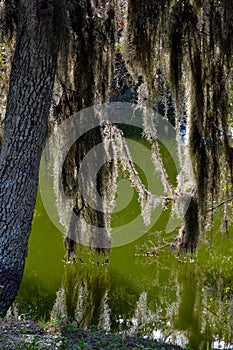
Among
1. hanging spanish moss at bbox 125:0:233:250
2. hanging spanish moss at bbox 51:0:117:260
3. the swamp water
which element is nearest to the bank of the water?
the swamp water

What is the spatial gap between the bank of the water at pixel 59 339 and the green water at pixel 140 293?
64 centimetres

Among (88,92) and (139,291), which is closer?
(88,92)

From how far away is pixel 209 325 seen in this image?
554 centimetres

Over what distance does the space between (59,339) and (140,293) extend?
3.77m

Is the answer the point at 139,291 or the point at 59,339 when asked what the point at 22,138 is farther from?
the point at 139,291

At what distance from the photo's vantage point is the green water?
5418 millimetres

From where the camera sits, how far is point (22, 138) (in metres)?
3.78

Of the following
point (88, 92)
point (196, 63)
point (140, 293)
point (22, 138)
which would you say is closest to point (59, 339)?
point (22, 138)

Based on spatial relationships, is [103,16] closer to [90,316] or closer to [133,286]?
[90,316]

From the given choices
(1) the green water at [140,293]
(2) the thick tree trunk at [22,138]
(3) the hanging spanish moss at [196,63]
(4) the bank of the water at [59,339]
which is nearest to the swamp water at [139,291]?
(1) the green water at [140,293]

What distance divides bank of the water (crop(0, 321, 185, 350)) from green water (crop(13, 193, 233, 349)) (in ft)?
2.09

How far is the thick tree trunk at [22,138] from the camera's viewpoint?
12.1 feet

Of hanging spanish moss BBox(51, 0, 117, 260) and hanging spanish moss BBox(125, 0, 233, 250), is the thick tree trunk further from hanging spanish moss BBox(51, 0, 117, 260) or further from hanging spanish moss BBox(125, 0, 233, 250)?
hanging spanish moss BBox(125, 0, 233, 250)

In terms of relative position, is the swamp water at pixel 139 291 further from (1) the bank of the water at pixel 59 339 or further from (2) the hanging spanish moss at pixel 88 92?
(2) the hanging spanish moss at pixel 88 92
